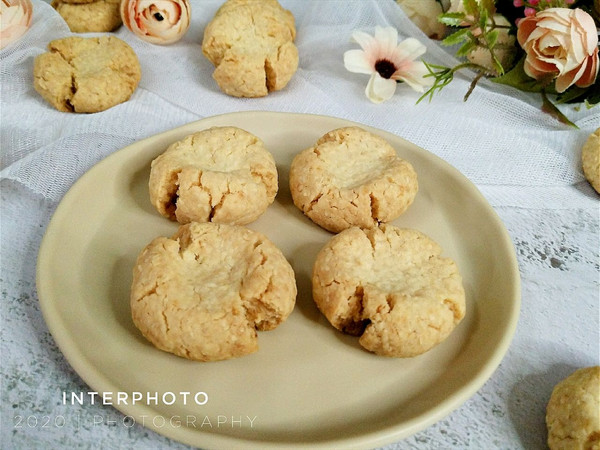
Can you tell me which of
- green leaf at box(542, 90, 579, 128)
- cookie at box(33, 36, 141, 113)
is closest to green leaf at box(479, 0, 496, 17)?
green leaf at box(542, 90, 579, 128)

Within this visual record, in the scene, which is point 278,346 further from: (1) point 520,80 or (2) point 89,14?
(2) point 89,14

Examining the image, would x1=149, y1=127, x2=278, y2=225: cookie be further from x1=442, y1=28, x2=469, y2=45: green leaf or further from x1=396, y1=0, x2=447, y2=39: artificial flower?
x1=396, y1=0, x2=447, y2=39: artificial flower

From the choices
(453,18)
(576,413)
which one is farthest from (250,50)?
(576,413)

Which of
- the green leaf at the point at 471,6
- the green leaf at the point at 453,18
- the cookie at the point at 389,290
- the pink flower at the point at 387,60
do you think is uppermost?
the green leaf at the point at 471,6

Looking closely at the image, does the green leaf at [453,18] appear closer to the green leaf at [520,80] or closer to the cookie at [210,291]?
the green leaf at [520,80]

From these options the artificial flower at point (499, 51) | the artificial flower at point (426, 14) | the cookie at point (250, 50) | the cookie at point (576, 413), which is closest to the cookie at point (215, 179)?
the cookie at point (250, 50)

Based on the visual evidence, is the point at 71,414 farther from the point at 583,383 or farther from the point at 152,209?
the point at 583,383
